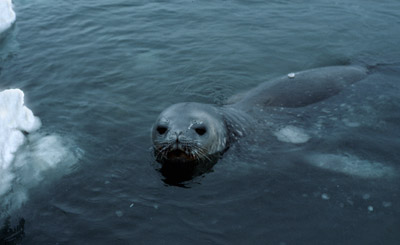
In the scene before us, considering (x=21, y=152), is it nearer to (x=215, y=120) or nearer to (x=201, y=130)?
(x=201, y=130)

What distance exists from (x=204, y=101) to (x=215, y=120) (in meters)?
1.87

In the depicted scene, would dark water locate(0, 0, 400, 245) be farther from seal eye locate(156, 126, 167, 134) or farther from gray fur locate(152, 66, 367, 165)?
seal eye locate(156, 126, 167, 134)

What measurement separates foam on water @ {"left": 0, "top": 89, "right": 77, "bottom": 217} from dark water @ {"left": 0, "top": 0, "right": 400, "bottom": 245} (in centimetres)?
22

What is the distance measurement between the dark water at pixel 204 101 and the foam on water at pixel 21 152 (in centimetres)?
22

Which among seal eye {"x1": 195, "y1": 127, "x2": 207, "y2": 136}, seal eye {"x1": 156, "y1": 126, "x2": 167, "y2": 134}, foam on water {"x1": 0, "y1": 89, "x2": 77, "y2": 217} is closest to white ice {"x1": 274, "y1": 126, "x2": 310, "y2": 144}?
seal eye {"x1": 195, "y1": 127, "x2": 207, "y2": 136}

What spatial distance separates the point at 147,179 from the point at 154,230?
1.10 metres

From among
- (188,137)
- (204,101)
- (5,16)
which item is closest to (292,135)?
(188,137)

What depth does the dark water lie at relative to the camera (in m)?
5.21

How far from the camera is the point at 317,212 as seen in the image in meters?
5.29

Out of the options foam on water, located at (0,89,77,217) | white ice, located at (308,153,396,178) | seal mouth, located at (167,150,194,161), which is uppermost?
seal mouth, located at (167,150,194,161)

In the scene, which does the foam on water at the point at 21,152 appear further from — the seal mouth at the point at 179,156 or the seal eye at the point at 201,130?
the seal eye at the point at 201,130

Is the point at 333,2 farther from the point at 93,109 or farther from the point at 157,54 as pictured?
the point at 93,109

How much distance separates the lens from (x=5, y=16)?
12789 mm

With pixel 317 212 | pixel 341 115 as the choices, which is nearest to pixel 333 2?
pixel 341 115
